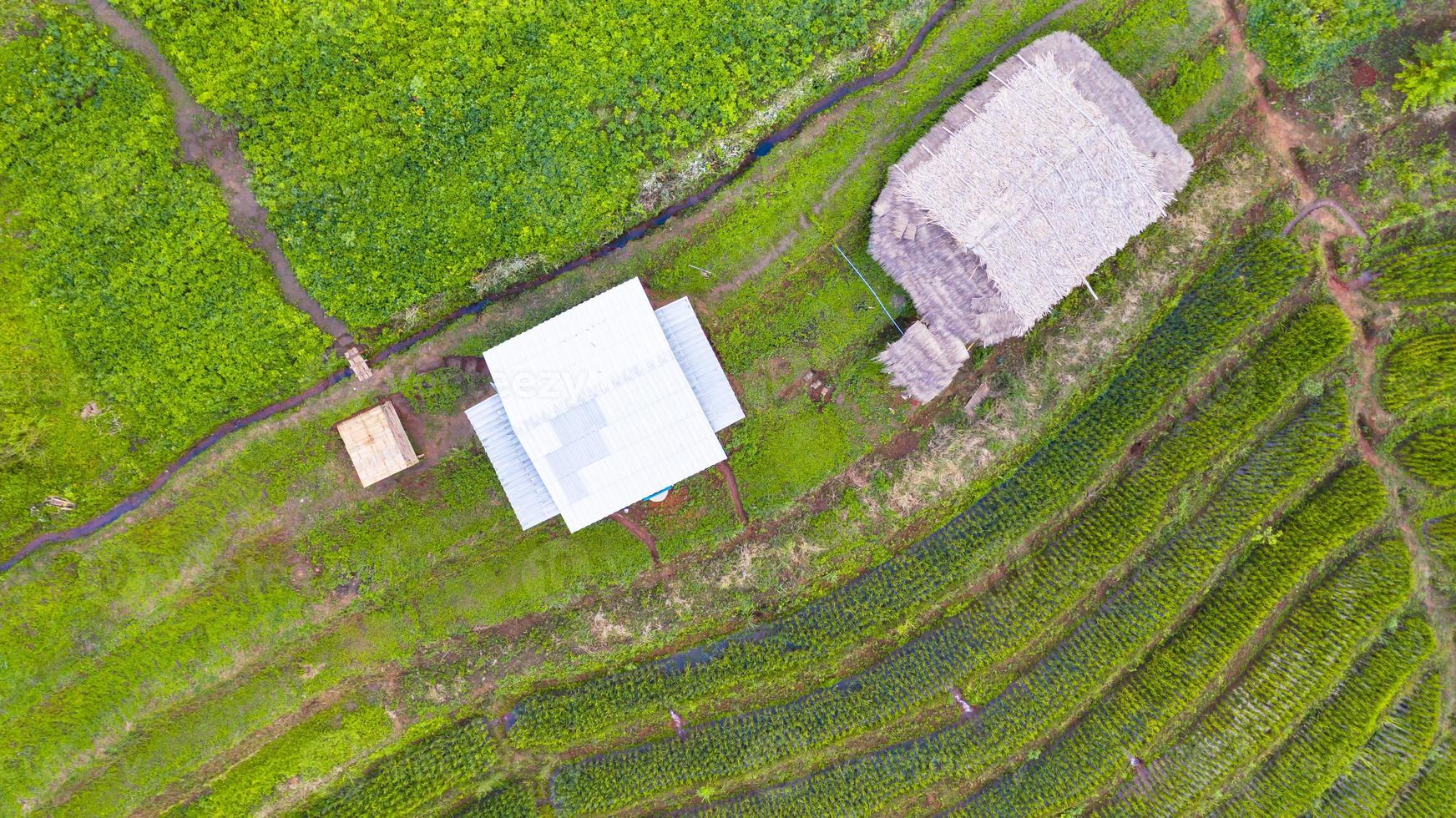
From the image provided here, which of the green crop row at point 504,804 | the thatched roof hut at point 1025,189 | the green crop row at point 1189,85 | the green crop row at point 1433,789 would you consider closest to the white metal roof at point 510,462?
the green crop row at point 504,804

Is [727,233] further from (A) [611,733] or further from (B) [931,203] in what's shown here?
(A) [611,733]

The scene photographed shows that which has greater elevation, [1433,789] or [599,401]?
[599,401]

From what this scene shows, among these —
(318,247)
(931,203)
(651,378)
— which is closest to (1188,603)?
(931,203)

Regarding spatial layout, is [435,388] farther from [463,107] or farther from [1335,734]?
[1335,734]

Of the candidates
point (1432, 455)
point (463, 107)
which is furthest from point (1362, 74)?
point (463, 107)

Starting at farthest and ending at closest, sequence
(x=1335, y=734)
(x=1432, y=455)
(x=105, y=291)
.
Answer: (x=1432, y=455) → (x=1335, y=734) → (x=105, y=291)

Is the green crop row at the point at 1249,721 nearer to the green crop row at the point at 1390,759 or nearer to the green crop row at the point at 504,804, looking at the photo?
the green crop row at the point at 1390,759

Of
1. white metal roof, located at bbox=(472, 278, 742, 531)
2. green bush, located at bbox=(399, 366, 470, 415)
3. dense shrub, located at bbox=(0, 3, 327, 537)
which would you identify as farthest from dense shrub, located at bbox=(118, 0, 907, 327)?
white metal roof, located at bbox=(472, 278, 742, 531)
